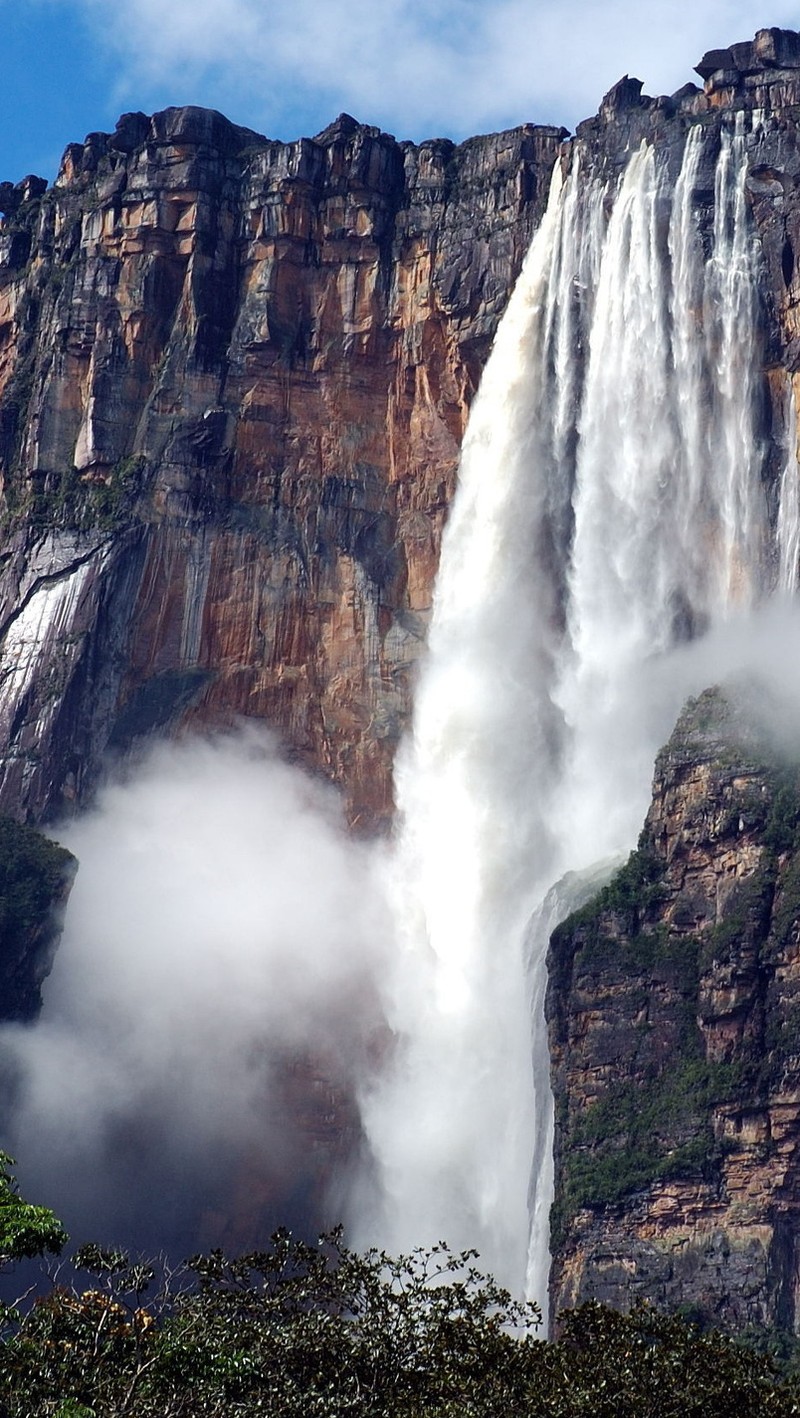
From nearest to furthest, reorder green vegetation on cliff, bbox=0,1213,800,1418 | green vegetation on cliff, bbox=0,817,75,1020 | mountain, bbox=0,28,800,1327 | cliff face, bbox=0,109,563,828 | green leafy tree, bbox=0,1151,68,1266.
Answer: green leafy tree, bbox=0,1151,68,1266, green vegetation on cliff, bbox=0,1213,800,1418, green vegetation on cliff, bbox=0,817,75,1020, mountain, bbox=0,28,800,1327, cliff face, bbox=0,109,563,828

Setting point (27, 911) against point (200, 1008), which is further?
point (200, 1008)

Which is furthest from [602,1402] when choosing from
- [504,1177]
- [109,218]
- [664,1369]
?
[109,218]

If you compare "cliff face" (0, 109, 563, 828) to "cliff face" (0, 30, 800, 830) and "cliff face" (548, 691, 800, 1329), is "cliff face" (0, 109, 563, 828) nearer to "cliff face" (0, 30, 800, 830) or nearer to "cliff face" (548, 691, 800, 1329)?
"cliff face" (0, 30, 800, 830)

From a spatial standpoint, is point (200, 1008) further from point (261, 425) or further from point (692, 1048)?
point (261, 425)

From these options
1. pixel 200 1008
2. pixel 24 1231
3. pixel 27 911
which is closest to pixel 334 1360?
pixel 24 1231

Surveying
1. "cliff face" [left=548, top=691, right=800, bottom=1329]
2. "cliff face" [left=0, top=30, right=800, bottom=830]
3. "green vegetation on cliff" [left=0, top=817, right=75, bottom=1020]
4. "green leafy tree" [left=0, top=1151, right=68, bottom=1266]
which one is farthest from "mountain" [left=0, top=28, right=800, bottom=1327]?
"green leafy tree" [left=0, top=1151, right=68, bottom=1266]

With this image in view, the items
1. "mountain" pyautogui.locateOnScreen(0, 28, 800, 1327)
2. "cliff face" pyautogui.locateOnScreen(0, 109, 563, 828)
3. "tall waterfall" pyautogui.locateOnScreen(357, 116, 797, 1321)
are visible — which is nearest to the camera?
"tall waterfall" pyautogui.locateOnScreen(357, 116, 797, 1321)

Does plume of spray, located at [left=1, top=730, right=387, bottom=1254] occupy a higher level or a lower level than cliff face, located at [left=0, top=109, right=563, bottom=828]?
lower
